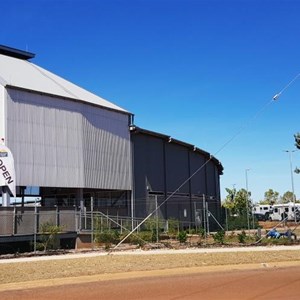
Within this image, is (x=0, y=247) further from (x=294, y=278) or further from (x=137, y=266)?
(x=294, y=278)

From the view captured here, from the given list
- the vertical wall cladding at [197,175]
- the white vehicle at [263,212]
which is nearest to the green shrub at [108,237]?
the vertical wall cladding at [197,175]

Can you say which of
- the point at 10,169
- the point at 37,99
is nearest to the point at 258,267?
the point at 10,169

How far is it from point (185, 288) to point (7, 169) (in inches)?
967

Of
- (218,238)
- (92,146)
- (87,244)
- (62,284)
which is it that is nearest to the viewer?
(62,284)

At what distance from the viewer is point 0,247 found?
88.2 feet

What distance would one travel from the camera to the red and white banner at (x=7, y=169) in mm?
34531

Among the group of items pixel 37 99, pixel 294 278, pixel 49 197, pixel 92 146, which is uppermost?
pixel 37 99

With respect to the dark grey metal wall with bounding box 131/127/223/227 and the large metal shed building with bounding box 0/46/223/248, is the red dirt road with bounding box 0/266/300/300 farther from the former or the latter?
the dark grey metal wall with bounding box 131/127/223/227

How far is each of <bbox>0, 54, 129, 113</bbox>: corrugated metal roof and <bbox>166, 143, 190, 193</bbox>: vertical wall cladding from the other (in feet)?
30.0

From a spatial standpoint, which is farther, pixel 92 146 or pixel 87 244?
pixel 92 146

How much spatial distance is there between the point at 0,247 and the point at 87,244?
17.2 ft

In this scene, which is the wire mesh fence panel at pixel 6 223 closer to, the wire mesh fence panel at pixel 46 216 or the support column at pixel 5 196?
the wire mesh fence panel at pixel 46 216

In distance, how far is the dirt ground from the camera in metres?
13.2

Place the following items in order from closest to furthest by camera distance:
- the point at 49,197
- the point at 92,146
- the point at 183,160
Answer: the point at 92,146, the point at 49,197, the point at 183,160
